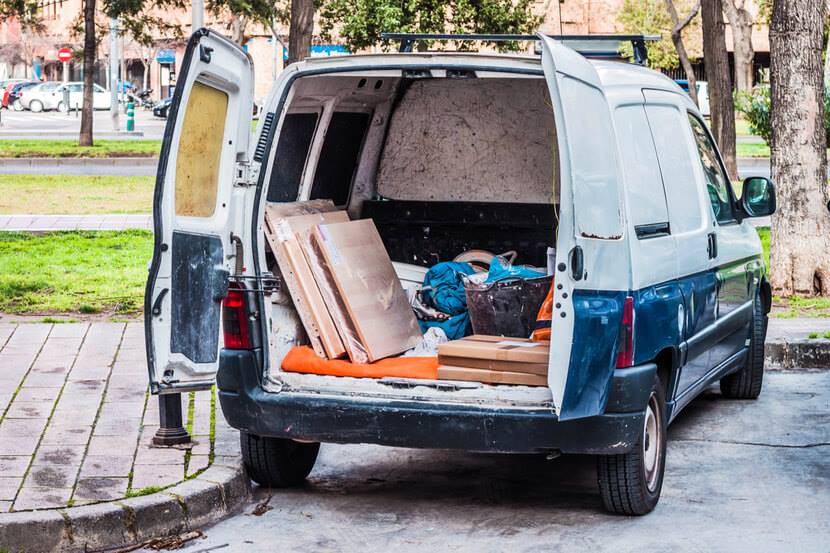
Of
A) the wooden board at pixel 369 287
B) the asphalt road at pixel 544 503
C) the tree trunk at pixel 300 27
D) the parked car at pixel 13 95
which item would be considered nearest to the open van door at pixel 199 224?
the wooden board at pixel 369 287

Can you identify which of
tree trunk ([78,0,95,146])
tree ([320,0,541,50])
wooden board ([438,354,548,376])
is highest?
tree ([320,0,541,50])

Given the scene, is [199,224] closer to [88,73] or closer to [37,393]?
[37,393]

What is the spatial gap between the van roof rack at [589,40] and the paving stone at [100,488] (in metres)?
2.69

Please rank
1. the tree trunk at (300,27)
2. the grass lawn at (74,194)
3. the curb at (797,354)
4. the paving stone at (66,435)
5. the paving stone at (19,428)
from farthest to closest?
the grass lawn at (74,194) → the tree trunk at (300,27) → the curb at (797,354) → the paving stone at (19,428) → the paving stone at (66,435)

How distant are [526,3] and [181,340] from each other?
28.4 metres

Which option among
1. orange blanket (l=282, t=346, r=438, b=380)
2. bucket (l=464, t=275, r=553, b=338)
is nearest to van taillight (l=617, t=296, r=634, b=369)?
orange blanket (l=282, t=346, r=438, b=380)

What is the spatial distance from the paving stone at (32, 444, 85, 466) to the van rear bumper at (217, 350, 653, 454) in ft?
2.82

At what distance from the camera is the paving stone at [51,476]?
19.6ft

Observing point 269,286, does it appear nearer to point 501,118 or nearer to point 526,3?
point 501,118

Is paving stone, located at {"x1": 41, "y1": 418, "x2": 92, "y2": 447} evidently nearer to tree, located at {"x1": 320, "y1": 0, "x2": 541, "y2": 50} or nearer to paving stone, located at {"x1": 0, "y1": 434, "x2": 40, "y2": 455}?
paving stone, located at {"x1": 0, "y1": 434, "x2": 40, "y2": 455}

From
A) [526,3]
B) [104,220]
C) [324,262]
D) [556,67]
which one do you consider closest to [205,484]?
[324,262]

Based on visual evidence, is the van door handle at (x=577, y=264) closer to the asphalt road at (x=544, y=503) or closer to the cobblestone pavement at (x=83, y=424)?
the asphalt road at (x=544, y=503)

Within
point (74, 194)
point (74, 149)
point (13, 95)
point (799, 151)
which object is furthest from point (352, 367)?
point (13, 95)

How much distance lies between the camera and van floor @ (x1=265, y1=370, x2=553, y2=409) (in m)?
5.72
